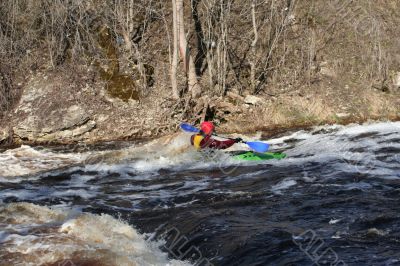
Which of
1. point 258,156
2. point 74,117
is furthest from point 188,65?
point 258,156

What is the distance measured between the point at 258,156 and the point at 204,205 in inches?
126

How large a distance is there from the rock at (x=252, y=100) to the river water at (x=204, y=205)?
8.49 ft

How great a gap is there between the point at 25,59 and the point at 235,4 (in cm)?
686

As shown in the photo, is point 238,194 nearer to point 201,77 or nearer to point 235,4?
point 201,77

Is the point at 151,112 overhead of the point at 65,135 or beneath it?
overhead

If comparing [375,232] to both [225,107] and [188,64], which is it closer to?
[225,107]

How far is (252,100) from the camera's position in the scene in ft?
45.4

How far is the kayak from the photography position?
377 inches

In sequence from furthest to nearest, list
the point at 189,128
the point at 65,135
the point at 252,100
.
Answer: the point at 252,100, the point at 65,135, the point at 189,128

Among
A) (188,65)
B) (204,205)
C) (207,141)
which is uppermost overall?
(188,65)

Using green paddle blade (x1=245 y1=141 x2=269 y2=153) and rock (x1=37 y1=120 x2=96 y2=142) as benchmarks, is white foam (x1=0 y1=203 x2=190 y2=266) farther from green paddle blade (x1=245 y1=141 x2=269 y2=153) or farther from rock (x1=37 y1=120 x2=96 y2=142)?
rock (x1=37 y1=120 x2=96 y2=142)

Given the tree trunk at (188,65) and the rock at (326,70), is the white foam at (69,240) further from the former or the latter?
the rock at (326,70)

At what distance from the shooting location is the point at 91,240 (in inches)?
197

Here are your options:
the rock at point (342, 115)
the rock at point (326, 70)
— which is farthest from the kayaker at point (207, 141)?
the rock at point (326, 70)
